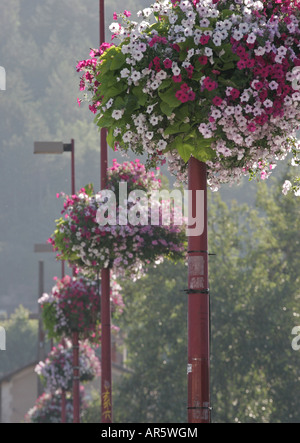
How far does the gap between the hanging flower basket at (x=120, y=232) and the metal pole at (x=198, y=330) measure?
611 cm

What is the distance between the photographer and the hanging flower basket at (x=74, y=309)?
65.2 ft

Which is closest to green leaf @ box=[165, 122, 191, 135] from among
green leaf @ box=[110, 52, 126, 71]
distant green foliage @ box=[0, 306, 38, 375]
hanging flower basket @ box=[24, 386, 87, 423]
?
green leaf @ box=[110, 52, 126, 71]

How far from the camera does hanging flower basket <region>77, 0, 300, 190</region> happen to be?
21.3ft

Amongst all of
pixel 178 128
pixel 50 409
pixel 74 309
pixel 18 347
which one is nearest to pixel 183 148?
pixel 178 128

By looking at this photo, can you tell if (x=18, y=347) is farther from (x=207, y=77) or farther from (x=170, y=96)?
(x=207, y=77)

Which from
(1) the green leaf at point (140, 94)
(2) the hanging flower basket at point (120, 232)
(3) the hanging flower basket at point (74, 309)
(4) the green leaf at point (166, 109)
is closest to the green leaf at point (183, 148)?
(4) the green leaf at point (166, 109)

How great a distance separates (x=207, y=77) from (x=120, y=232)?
22.3 feet

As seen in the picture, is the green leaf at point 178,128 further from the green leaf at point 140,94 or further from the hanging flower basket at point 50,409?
the hanging flower basket at point 50,409

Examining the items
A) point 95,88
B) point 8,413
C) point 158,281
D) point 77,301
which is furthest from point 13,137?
point 95,88

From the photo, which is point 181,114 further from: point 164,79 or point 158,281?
point 158,281

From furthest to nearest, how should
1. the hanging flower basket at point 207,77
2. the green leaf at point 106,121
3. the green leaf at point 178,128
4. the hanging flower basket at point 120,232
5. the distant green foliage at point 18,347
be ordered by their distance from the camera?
the distant green foliage at point 18,347 → the hanging flower basket at point 120,232 → the green leaf at point 106,121 → the green leaf at point 178,128 → the hanging flower basket at point 207,77

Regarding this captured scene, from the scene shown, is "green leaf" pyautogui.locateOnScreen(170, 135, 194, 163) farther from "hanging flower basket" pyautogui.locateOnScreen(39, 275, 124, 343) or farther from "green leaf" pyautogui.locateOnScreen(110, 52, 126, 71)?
"hanging flower basket" pyautogui.locateOnScreen(39, 275, 124, 343)

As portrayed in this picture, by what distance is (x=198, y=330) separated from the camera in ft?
21.8

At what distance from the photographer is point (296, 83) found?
6629mm
